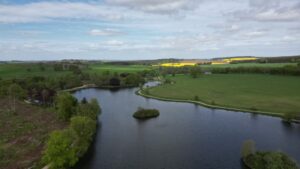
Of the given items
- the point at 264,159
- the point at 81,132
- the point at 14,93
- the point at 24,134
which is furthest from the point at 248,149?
the point at 14,93

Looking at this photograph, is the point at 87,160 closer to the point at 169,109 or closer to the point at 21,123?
the point at 21,123

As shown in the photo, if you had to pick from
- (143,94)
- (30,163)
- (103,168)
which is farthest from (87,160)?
(143,94)

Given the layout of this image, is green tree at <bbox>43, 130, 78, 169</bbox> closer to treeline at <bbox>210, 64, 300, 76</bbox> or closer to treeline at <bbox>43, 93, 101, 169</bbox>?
treeline at <bbox>43, 93, 101, 169</bbox>

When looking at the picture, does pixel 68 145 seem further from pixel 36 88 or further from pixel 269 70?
pixel 269 70

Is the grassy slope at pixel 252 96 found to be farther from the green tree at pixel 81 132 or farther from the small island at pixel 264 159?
the green tree at pixel 81 132

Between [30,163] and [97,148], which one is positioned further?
[97,148]

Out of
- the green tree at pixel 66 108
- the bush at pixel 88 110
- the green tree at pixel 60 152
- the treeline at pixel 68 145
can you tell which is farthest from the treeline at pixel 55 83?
the green tree at pixel 60 152

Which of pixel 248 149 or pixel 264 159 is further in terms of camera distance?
pixel 248 149

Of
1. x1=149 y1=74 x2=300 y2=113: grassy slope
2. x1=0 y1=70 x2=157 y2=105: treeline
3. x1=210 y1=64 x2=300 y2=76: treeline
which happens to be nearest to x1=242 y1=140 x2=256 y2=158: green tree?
x1=149 y1=74 x2=300 y2=113: grassy slope
